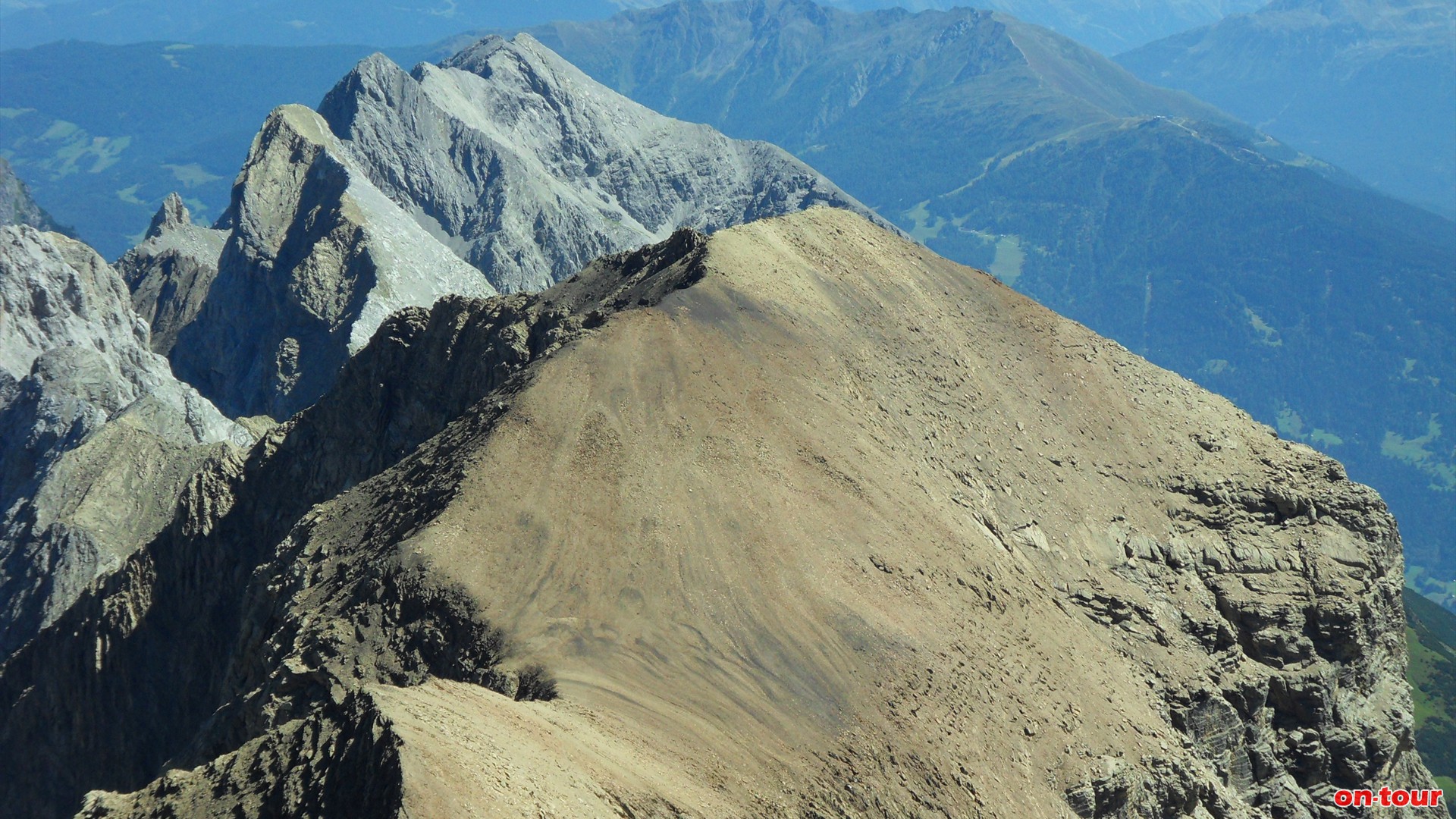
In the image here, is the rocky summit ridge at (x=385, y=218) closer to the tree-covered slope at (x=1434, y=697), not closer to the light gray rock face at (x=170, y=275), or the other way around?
the light gray rock face at (x=170, y=275)

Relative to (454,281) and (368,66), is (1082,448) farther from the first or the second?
(368,66)

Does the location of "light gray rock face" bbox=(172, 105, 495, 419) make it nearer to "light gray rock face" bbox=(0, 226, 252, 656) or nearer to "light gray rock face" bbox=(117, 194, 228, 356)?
"light gray rock face" bbox=(117, 194, 228, 356)

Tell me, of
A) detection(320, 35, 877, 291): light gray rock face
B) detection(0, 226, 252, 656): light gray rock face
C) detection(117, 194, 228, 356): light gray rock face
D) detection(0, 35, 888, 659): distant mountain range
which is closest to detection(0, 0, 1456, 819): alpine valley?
detection(0, 226, 252, 656): light gray rock face

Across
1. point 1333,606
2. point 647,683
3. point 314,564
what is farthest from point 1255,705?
point 314,564

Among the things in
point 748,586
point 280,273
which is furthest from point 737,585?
point 280,273

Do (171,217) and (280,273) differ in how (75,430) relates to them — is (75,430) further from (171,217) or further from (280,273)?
(171,217)

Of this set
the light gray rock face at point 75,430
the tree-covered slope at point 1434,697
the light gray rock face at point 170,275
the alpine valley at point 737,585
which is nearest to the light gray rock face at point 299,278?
the light gray rock face at point 170,275
